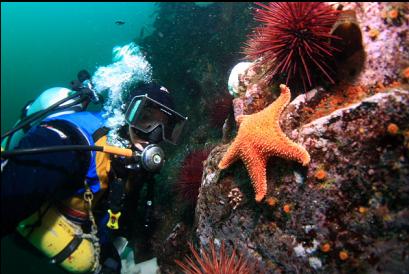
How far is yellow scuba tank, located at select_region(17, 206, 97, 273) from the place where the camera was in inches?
144

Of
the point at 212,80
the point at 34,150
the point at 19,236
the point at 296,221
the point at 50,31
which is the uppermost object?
the point at 34,150

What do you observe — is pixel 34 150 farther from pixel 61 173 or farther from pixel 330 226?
pixel 330 226

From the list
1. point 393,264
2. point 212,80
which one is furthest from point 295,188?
point 212,80

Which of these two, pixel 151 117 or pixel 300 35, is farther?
pixel 151 117

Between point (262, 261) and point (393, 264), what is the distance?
1302 mm

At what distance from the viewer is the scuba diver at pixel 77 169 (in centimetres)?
282

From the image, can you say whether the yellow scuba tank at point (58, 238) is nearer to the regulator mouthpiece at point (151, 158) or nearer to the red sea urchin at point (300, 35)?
the regulator mouthpiece at point (151, 158)

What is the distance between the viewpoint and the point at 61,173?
302 cm

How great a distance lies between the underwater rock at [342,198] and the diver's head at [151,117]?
5.06 feet

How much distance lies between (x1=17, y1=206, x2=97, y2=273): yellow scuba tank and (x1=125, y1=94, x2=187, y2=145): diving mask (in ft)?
5.01

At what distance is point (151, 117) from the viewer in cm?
427

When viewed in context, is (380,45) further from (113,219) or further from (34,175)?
(113,219)

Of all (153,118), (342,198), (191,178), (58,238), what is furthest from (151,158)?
(342,198)

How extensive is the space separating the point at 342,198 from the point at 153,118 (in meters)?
2.64
